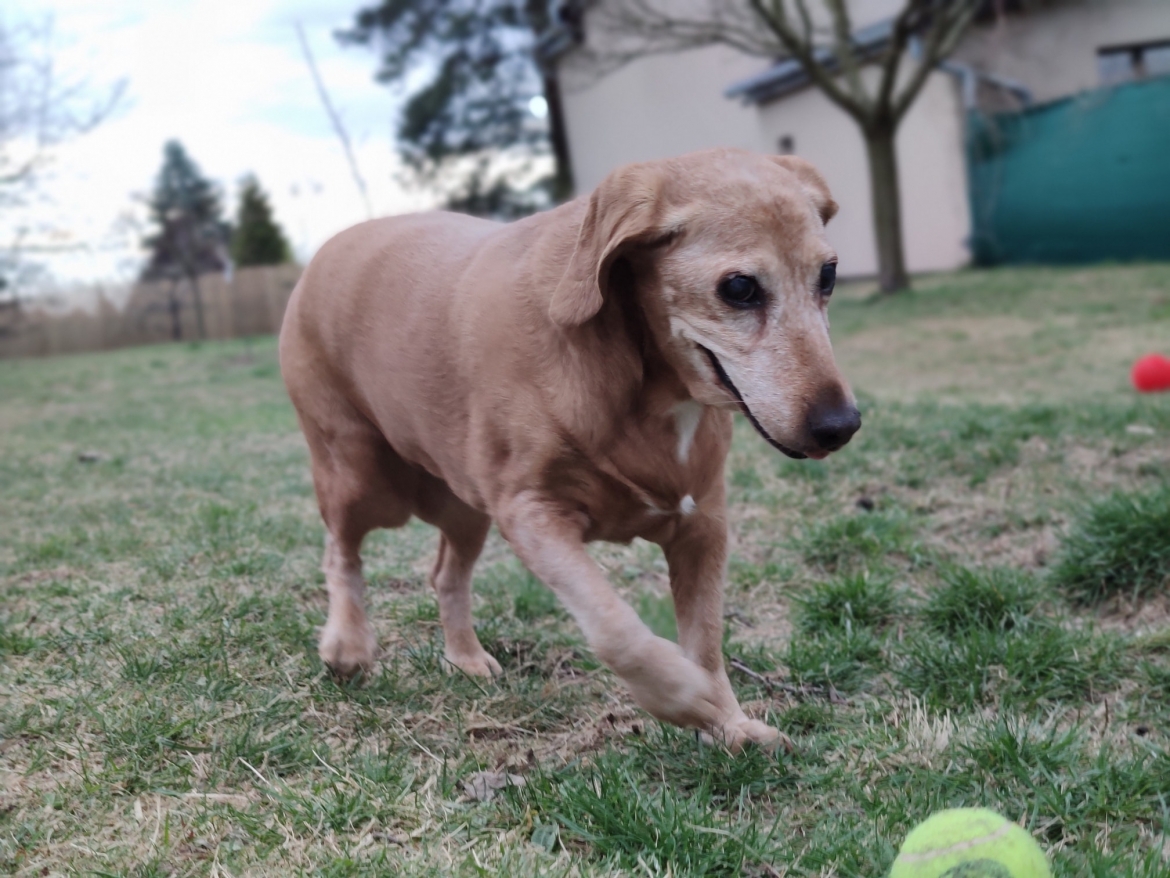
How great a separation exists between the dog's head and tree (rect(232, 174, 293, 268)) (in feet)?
108

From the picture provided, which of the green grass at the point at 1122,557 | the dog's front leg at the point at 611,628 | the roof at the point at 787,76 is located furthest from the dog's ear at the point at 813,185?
the roof at the point at 787,76

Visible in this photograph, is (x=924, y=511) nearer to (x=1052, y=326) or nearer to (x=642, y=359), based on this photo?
(x=642, y=359)

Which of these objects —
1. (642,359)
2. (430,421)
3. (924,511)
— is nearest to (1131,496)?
(924,511)

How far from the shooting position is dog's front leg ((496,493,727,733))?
8.47 ft

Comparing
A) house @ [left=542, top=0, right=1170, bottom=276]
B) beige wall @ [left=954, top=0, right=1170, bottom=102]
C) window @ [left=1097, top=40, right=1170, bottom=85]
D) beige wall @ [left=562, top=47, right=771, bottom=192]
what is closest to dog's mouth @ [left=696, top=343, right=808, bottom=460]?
house @ [left=542, top=0, right=1170, bottom=276]

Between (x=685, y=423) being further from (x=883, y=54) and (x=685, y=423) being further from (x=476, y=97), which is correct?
(x=476, y=97)

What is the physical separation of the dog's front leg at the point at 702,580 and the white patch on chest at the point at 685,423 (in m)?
0.22

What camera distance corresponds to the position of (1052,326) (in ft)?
41.4

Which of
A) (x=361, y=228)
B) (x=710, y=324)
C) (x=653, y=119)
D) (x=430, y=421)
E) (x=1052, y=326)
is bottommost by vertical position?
(x=1052, y=326)

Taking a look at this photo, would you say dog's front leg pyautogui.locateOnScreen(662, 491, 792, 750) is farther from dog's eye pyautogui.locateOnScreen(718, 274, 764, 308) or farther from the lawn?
dog's eye pyautogui.locateOnScreen(718, 274, 764, 308)

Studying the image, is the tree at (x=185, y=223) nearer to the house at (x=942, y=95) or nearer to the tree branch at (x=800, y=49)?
the house at (x=942, y=95)

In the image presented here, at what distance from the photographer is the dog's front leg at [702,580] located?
302cm

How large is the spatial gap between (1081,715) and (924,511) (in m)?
2.22

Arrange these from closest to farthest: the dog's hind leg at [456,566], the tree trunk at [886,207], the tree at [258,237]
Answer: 1. the dog's hind leg at [456,566]
2. the tree trunk at [886,207]
3. the tree at [258,237]
